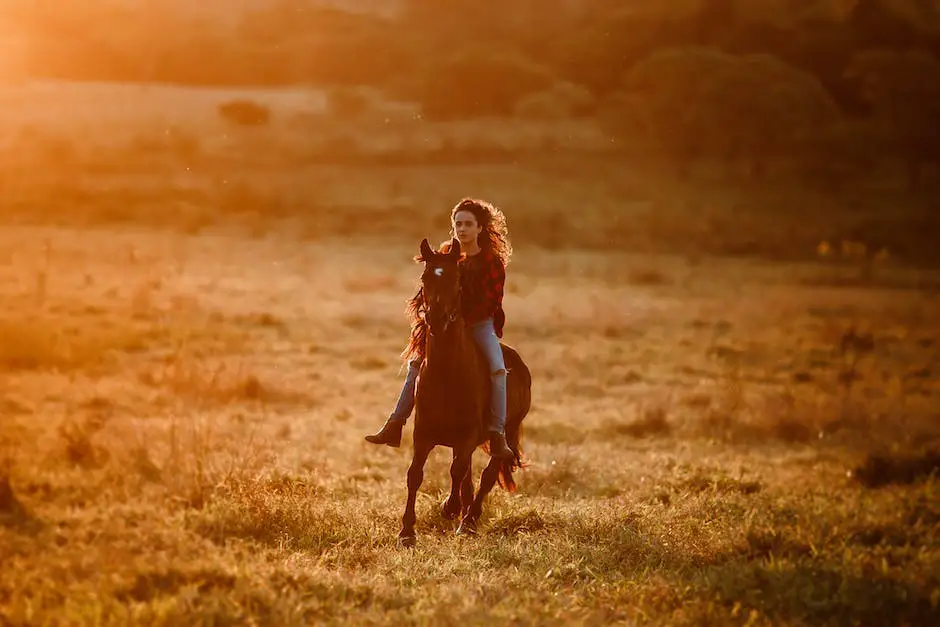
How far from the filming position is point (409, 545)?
325 inches

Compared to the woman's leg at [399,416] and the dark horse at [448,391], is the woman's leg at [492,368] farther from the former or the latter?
the woman's leg at [399,416]

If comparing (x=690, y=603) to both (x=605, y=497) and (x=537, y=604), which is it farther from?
(x=605, y=497)

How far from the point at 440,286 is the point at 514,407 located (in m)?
2.50

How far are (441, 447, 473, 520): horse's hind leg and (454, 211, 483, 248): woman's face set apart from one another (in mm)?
1909

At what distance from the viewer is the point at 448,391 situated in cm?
845

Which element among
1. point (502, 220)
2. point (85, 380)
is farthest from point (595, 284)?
point (502, 220)

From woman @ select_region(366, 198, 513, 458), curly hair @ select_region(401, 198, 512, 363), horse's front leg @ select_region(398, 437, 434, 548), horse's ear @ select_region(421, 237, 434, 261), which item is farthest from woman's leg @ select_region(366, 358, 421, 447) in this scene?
horse's ear @ select_region(421, 237, 434, 261)

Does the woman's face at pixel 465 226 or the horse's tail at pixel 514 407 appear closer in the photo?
the woman's face at pixel 465 226

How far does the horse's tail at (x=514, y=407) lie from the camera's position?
9.91 meters

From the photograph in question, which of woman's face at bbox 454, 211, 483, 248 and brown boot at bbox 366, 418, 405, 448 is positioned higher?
woman's face at bbox 454, 211, 483, 248

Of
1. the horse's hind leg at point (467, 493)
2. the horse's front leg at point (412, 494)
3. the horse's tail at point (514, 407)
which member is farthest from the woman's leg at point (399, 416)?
the horse's tail at point (514, 407)

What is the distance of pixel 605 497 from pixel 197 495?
4382mm

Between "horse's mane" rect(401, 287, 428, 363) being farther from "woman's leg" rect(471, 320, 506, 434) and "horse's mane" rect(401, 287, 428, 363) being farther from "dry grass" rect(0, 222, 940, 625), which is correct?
"dry grass" rect(0, 222, 940, 625)

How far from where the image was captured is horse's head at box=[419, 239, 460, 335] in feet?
25.6
